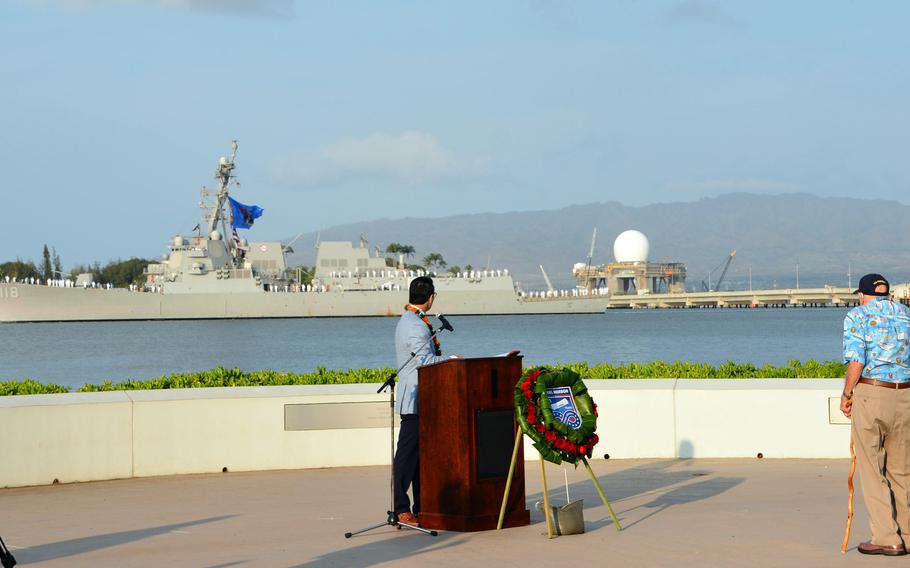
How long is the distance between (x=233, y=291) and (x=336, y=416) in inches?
3146

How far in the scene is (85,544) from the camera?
5898mm

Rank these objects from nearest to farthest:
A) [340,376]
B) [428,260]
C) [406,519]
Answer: [406,519] < [340,376] < [428,260]

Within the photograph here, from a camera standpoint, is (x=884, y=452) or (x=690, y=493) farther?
(x=690, y=493)

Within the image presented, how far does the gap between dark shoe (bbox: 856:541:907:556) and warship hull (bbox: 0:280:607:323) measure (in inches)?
3231

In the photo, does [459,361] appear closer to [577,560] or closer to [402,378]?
[402,378]

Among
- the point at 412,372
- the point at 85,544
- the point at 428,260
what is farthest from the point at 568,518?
the point at 428,260

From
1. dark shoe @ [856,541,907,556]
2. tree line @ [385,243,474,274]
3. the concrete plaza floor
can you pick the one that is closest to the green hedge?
the concrete plaza floor

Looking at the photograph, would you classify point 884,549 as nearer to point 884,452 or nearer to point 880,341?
point 884,452

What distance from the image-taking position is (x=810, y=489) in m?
7.24

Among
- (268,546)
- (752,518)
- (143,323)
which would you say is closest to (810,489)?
(752,518)

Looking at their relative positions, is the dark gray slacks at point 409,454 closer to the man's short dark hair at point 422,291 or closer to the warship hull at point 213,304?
the man's short dark hair at point 422,291

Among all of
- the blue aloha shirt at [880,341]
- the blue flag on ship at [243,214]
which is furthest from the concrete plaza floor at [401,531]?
the blue flag on ship at [243,214]

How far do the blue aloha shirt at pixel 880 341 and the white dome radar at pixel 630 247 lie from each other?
13309 cm

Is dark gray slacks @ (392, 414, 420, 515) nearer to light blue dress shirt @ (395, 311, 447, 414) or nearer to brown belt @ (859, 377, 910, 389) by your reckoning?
light blue dress shirt @ (395, 311, 447, 414)
